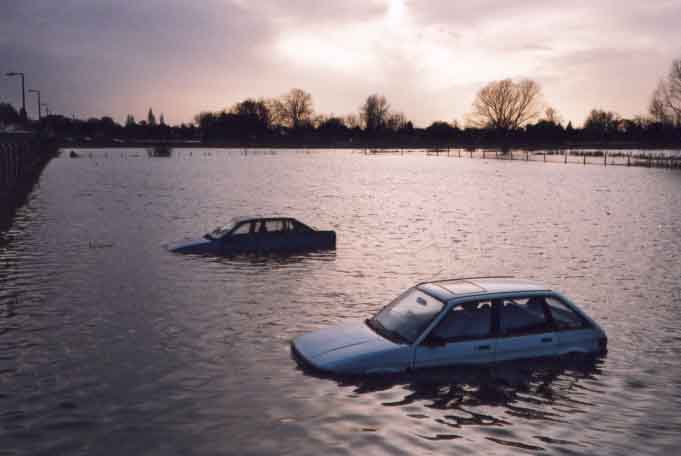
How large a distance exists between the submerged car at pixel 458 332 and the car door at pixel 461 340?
0.6 inches

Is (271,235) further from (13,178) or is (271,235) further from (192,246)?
(13,178)

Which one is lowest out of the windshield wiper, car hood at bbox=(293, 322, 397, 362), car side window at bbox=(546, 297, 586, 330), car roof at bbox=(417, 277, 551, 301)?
car hood at bbox=(293, 322, 397, 362)

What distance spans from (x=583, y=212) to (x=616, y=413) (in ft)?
90.9

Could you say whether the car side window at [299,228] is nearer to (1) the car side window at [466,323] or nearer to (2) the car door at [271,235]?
(2) the car door at [271,235]

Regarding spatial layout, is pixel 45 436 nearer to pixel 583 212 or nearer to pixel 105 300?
pixel 105 300

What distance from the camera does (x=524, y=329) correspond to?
10180 mm

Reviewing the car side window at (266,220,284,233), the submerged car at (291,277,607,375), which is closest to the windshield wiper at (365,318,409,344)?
the submerged car at (291,277,607,375)

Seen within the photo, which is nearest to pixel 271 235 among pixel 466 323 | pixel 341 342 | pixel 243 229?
pixel 243 229

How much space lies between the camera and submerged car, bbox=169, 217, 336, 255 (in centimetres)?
2105

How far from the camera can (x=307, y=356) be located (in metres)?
→ 10.1

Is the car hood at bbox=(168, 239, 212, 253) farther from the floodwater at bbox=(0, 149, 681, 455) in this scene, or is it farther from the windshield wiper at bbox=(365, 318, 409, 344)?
the windshield wiper at bbox=(365, 318, 409, 344)

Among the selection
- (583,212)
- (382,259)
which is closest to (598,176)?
(583,212)

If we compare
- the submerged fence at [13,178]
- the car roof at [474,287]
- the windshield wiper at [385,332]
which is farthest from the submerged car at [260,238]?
the submerged fence at [13,178]

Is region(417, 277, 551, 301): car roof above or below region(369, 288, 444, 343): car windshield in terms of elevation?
above
